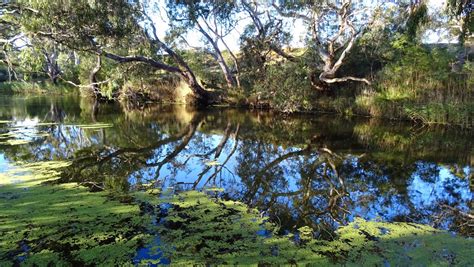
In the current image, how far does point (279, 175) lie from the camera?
5840 millimetres

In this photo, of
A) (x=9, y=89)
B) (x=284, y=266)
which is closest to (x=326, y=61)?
(x=284, y=266)

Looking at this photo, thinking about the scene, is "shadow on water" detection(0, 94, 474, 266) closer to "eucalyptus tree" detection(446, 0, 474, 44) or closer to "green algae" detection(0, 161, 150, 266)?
"green algae" detection(0, 161, 150, 266)

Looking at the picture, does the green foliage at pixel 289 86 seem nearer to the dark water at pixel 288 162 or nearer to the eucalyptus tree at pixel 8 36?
the dark water at pixel 288 162

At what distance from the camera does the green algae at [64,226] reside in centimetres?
301

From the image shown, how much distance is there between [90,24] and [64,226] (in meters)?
9.11

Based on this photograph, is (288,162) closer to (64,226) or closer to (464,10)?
(64,226)

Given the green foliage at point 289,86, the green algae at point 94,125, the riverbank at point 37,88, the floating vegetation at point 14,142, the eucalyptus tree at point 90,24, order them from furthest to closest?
the riverbank at point 37,88 < the green foliage at point 289,86 < the green algae at point 94,125 < the eucalyptus tree at point 90,24 < the floating vegetation at point 14,142

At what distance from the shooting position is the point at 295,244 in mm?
3273

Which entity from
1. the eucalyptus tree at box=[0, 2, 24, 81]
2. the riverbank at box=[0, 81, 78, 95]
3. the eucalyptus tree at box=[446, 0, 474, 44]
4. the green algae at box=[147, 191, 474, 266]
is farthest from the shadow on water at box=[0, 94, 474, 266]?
the riverbank at box=[0, 81, 78, 95]

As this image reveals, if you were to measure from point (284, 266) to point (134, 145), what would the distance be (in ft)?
20.4

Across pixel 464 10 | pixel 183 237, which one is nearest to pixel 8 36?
pixel 183 237

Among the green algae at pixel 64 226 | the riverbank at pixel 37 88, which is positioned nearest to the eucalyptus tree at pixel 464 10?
the green algae at pixel 64 226

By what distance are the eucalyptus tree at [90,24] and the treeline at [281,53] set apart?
4 cm

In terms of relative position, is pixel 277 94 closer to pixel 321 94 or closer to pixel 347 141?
pixel 321 94
